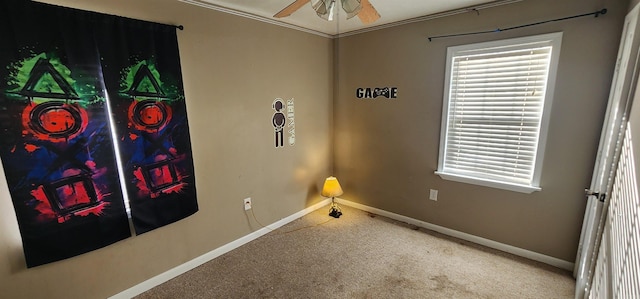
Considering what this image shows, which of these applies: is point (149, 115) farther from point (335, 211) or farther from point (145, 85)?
point (335, 211)

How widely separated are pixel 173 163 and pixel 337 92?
2.12m

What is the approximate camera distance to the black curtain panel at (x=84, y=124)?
4.86 ft

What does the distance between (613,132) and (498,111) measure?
0.83 metres

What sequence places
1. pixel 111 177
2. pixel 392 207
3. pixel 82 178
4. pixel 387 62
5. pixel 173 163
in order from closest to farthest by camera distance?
pixel 82 178 < pixel 111 177 < pixel 173 163 < pixel 387 62 < pixel 392 207

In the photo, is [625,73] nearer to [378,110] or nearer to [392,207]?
[378,110]

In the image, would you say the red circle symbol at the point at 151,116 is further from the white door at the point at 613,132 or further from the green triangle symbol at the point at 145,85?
the white door at the point at 613,132

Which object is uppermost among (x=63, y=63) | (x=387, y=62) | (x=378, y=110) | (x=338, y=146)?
(x=387, y=62)

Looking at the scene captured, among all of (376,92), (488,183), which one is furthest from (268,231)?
(488,183)

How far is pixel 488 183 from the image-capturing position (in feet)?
8.31

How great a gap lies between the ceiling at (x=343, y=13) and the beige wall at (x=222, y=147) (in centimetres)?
8

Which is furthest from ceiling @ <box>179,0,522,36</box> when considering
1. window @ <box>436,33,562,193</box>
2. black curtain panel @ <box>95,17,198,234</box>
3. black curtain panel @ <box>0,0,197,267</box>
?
black curtain panel @ <box>0,0,197,267</box>

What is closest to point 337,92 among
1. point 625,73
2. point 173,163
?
point 173,163

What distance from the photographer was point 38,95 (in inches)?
59.9

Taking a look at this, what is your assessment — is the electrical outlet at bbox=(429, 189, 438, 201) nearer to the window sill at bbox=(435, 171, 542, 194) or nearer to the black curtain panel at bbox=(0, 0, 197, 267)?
the window sill at bbox=(435, 171, 542, 194)
